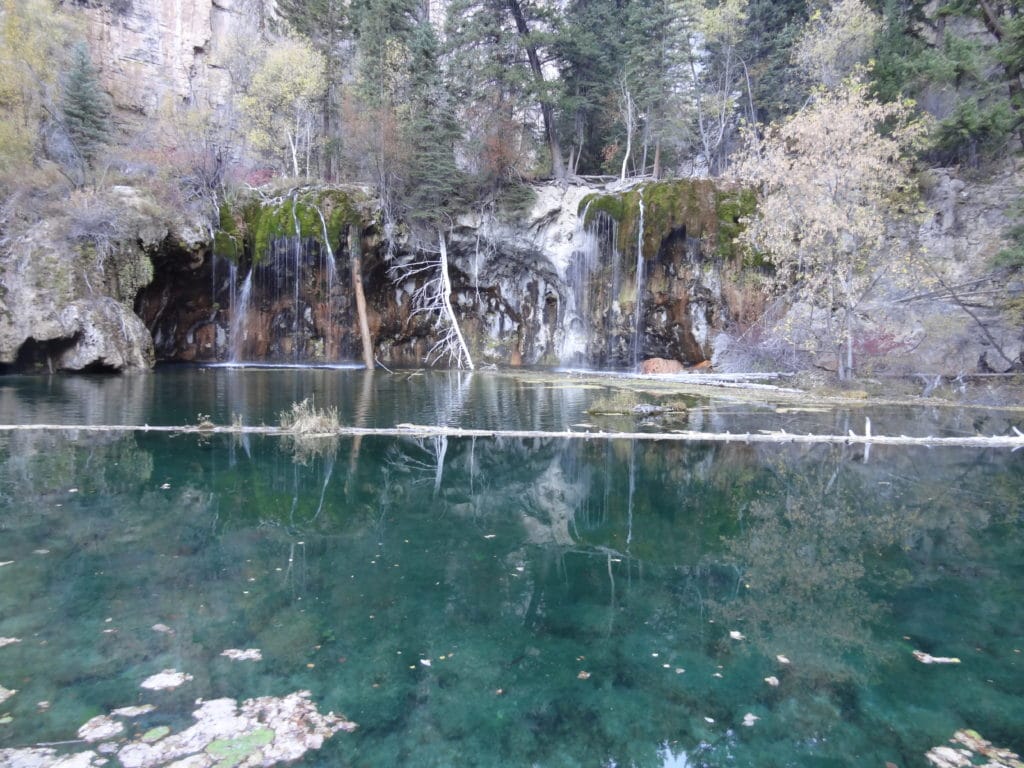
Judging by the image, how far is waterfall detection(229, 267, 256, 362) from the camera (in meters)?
27.7

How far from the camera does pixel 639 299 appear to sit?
2555 centimetres

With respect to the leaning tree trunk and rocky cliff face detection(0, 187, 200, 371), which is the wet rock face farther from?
the leaning tree trunk

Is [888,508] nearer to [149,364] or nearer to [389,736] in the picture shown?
[389,736]

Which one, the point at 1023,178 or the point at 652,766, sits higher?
the point at 1023,178

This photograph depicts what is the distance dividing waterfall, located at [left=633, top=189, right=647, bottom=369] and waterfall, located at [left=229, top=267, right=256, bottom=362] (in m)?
16.5

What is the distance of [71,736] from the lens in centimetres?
338

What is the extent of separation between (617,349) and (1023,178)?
14.6 metres

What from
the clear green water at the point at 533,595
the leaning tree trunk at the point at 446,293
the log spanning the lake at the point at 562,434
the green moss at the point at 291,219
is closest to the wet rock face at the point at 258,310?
the green moss at the point at 291,219

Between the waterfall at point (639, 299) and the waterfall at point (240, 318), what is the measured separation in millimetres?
16525

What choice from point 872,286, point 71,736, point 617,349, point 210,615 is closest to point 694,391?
point 872,286

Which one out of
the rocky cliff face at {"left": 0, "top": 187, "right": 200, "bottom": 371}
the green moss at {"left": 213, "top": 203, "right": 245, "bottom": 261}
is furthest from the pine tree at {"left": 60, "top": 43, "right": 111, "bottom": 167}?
the green moss at {"left": 213, "top": 203, "right": 245, "bottom": 261}

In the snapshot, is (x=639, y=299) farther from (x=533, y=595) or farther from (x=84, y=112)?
(x=84, y=112)

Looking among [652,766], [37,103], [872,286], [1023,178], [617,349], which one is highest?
[37,103]

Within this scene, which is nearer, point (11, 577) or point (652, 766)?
point (652, 766)
